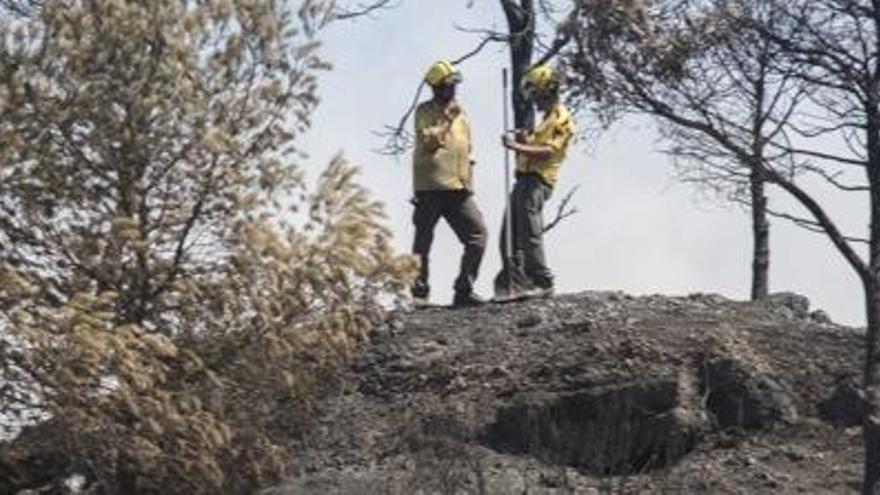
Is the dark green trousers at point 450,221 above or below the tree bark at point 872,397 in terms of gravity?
above

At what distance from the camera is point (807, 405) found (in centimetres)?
1311

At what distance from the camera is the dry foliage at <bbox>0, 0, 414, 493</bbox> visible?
10.8 metres

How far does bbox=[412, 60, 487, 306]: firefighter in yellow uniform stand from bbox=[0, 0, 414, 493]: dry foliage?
2.38 meters

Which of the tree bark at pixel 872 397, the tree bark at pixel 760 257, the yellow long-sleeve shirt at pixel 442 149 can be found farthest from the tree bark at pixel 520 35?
the tree bark at pixel 872 397

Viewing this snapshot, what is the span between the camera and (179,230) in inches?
442

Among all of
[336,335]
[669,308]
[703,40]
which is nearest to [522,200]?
[669,308]

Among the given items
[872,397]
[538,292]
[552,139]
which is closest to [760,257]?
[538,292]

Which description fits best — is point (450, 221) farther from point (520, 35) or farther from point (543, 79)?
point (520, 35)

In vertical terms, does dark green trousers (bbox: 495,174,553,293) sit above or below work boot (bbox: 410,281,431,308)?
above

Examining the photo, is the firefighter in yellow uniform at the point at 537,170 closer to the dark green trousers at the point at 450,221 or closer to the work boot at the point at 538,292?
the work boot at the point at 538,292

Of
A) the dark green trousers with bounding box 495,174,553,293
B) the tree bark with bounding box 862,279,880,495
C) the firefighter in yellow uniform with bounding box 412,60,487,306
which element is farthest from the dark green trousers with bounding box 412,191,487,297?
the tree bark with bounding box 862,279,880,495

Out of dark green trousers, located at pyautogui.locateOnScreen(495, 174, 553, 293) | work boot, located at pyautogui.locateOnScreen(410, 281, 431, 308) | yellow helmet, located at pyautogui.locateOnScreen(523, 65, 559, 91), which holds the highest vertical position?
yellow helmet, located at pyautogui.locateOnScreen(523, 65, 559, 91)

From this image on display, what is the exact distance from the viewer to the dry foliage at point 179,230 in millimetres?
10773

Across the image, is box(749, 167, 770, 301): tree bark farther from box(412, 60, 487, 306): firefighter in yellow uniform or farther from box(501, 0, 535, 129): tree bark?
box(412, 60, 487, 306): firefighter in yellow uniform
